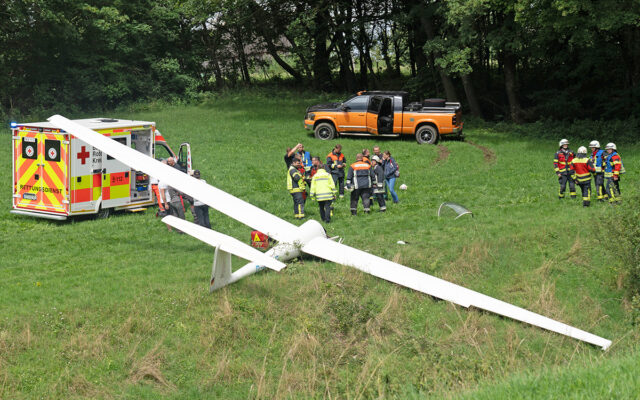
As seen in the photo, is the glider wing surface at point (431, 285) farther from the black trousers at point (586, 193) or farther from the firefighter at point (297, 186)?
the black trousers at point (586, 193)

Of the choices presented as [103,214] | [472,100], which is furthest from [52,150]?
[472,100]

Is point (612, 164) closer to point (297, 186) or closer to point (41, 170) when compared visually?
point (297, 186)

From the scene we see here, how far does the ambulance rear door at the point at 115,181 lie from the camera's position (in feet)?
52.7

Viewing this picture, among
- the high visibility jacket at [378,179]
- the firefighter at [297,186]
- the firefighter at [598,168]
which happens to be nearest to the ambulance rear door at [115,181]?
the firefighter at [297,186]

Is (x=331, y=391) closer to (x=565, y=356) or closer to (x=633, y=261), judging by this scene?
(x=565, y=356)

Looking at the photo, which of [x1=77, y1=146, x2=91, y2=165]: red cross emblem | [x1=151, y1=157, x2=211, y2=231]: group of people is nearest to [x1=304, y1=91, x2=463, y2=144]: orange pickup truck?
[x1=151, y1=157, x2=211, y2=231]: group of people

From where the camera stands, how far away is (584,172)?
626 inches

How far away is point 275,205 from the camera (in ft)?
56.6

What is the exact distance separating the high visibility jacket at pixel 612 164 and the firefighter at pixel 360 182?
5384 mm

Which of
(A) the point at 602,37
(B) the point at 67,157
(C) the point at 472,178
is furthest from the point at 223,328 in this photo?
(A) the point at 602,37

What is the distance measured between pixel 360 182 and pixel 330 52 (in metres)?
26.7

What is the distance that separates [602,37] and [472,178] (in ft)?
51.4

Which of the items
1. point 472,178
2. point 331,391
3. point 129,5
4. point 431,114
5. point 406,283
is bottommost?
point 331,391

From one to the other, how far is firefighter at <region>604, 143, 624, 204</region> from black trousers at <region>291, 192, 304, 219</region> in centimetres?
699
